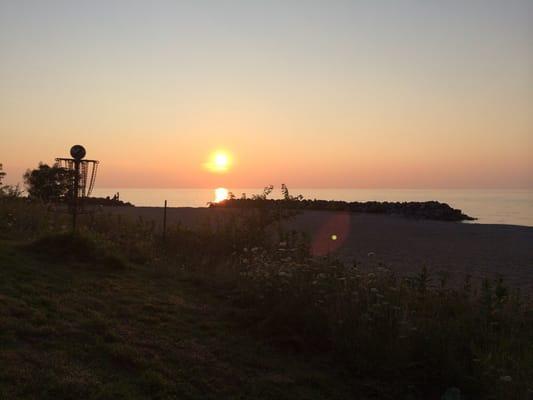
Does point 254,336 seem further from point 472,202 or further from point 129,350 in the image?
point 472,202

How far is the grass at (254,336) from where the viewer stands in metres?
5.14

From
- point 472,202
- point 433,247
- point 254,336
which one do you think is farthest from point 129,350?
point 472,202

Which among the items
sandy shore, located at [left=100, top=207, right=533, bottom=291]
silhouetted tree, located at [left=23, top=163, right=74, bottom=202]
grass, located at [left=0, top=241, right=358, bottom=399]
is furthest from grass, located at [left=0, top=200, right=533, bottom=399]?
silhouetted tree, located at [left=23, top=163, right=74, bottom=202]

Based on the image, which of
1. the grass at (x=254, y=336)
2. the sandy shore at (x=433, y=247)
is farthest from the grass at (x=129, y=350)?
the sandy shore at (x=433, y=247)

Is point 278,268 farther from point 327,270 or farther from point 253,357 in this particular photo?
point 253,357

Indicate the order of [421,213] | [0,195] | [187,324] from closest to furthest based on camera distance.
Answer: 1. [187,324]
2. [0,195]
3. [421,213]

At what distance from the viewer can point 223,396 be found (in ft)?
16.3

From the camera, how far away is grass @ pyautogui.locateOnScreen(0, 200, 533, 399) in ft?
16.9

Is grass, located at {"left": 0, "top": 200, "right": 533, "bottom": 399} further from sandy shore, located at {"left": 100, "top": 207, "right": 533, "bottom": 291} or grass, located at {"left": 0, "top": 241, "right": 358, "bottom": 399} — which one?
sandy shore, located at {"left": 100, "top": 207, "right": 533, "bottom": 291}

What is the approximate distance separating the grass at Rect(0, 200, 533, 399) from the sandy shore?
437 centimetres

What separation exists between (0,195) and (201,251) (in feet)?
28.1

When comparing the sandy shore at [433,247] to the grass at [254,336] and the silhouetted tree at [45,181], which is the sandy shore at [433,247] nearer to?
the grass at [254,336]

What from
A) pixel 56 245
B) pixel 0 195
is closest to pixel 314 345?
pixel 56 245

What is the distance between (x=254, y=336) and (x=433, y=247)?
15428 mm
